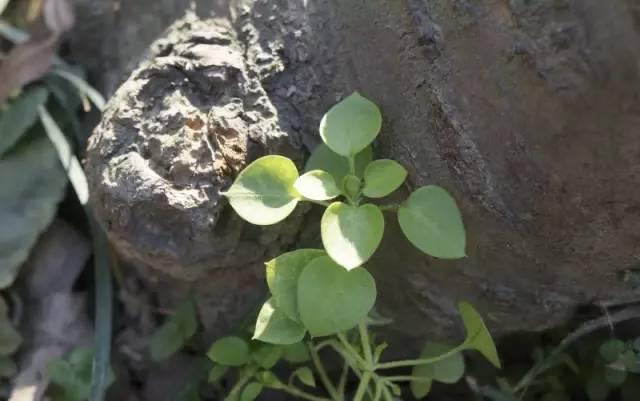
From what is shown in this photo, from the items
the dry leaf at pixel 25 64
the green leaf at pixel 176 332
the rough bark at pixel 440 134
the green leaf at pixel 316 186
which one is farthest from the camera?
the dry leaf at pixel 25 64

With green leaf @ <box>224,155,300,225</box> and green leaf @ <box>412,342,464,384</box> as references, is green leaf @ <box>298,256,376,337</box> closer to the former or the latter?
green leaf @ <box>224,155,300,225</box>

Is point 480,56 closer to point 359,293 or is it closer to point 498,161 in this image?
point 498,161

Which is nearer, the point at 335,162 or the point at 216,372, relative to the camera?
the point at 335,162

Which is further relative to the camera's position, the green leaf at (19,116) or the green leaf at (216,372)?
the green leaf at (19,116)

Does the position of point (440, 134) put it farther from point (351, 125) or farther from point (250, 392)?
point (250, 392)

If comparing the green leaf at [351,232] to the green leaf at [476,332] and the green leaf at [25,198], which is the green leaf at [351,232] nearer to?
the green leaf at [476,332]

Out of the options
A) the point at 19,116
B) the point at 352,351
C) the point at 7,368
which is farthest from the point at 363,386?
the point at 19,116

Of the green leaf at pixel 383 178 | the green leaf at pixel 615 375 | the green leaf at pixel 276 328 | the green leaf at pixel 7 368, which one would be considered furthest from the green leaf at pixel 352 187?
the green leaf at pixel 7 368
